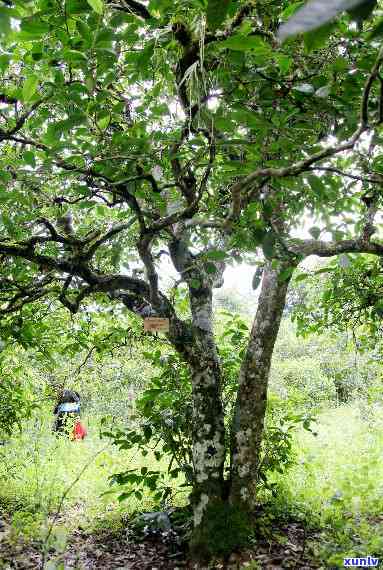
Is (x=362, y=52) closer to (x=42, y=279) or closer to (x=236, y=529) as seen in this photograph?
(x=42, y=279)

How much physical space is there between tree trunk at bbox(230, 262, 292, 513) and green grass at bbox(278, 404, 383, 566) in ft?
1.74

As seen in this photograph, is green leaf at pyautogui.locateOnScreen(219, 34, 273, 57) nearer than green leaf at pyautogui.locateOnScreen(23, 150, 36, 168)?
Yes

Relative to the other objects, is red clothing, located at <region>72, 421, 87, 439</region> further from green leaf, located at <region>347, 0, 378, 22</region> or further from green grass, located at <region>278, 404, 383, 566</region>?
green leaf, located at <region>347, 0, 378, 22</region>

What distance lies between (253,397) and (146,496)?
1870mm

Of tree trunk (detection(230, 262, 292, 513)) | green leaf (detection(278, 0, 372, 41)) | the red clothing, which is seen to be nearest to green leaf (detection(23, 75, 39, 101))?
green leaf (detection(278, 0, 372, 41))

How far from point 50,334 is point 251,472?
166cm

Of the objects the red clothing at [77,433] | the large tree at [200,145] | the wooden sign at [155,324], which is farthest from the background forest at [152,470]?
the wooden sign at [155,324]

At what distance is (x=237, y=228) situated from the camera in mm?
1731

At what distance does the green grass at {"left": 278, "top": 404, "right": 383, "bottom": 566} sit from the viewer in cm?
259

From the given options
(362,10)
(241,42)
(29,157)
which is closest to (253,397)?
(29,157)

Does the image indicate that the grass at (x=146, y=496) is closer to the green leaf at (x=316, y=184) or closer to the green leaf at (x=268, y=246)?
the green leaf at (x=268, y=246)

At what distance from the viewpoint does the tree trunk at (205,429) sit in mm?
2535

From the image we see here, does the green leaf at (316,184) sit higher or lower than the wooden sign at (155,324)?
lower

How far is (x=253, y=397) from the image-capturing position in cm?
266
